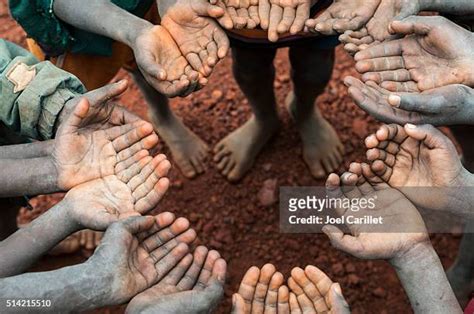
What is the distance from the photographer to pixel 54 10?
1650 millimetres

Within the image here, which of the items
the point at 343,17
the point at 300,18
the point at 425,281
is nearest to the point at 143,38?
the point at 300,18

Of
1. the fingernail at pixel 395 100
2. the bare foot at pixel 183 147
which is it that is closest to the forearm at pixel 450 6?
the fingernail at pixel 395 100

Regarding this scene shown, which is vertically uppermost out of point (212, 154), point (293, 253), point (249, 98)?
point (249, 98)

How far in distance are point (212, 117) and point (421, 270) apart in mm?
1395

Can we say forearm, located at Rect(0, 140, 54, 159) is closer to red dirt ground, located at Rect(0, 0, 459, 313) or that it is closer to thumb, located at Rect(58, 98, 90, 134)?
thumb, located at Rect(58, 98, 90, 134)

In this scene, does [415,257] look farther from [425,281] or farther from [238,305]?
[238,305]

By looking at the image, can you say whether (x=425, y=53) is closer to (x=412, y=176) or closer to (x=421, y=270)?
(x=412, y=176)

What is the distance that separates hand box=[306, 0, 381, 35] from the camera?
5.26 ft

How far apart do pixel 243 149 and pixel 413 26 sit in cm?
106

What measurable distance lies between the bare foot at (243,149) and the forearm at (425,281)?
1.07 meters

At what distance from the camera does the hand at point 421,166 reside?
1.39 m

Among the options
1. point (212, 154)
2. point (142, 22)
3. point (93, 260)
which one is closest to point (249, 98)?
point (212, 154)

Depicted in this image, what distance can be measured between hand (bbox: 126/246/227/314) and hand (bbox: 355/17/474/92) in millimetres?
579

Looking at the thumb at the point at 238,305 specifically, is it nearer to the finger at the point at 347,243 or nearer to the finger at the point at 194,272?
the finger at the point at 194,272
